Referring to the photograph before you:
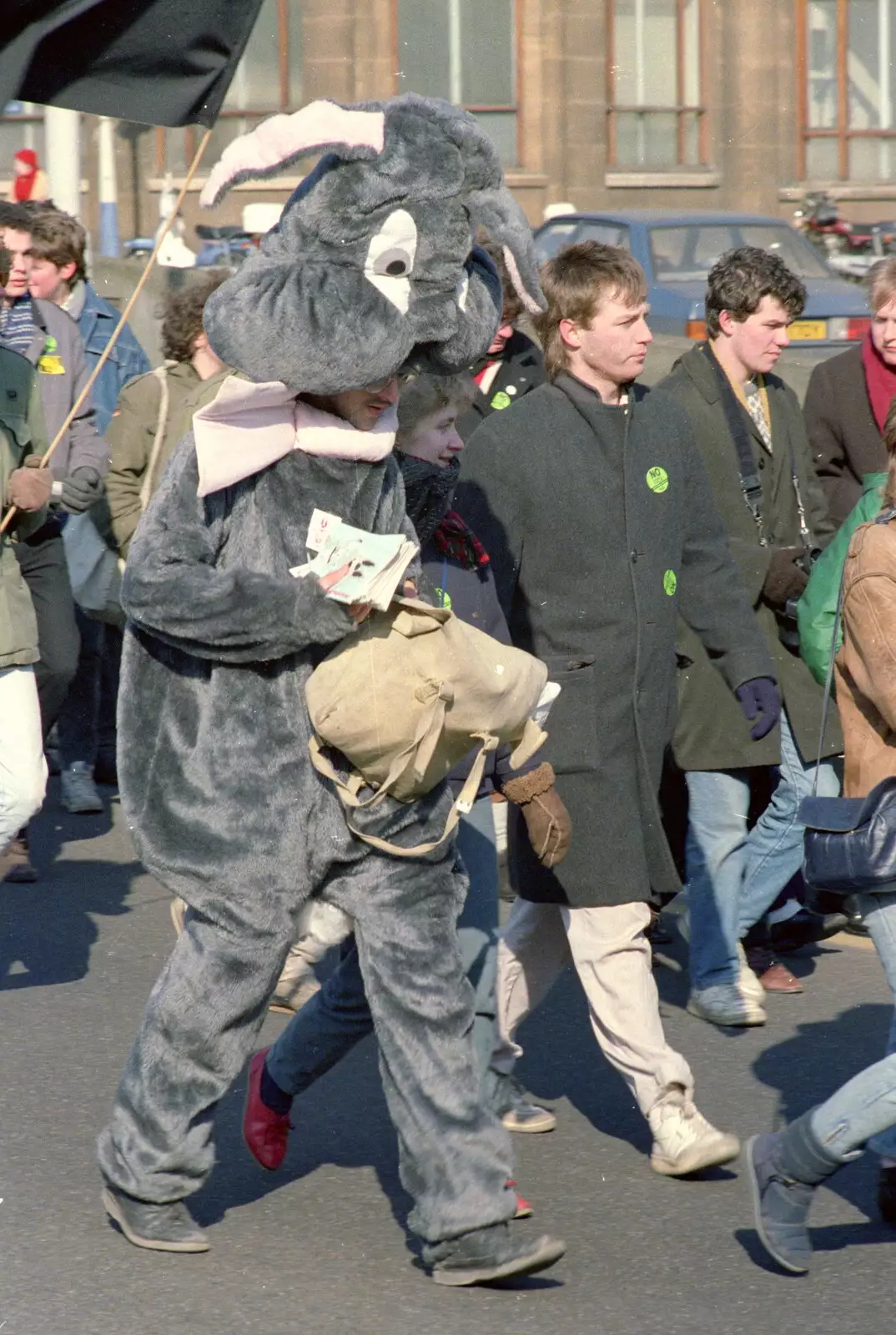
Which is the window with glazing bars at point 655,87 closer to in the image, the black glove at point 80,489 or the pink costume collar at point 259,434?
the black glove at point 80,489

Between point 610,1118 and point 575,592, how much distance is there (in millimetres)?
1300

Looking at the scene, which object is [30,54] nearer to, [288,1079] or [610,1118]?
[288,1079]

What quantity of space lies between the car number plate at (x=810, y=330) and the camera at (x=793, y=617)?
9.80 m

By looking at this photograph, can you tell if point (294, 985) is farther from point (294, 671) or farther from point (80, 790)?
point (80, 790)

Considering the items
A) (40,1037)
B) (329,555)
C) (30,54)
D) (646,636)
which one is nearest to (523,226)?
(329,555)

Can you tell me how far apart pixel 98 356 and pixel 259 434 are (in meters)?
4.55

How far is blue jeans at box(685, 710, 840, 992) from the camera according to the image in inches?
230

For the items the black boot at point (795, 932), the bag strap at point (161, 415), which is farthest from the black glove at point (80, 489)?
the black boot at point (795, 932)

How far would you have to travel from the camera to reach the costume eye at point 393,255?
3.85 metres

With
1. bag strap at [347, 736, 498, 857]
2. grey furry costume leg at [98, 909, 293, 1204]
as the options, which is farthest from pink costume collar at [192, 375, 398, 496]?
grey furry costume leg at [98, 909, 293, 1204]

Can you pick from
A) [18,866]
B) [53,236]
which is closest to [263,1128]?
[18,866]

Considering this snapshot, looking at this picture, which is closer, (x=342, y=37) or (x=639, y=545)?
(x=639, y=545)

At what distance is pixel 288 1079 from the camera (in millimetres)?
4535

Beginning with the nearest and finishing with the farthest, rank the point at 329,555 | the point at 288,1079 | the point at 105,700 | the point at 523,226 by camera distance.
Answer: the point at 329,555
the point at 523,226
the point at 288,1079
the point at 105,700
